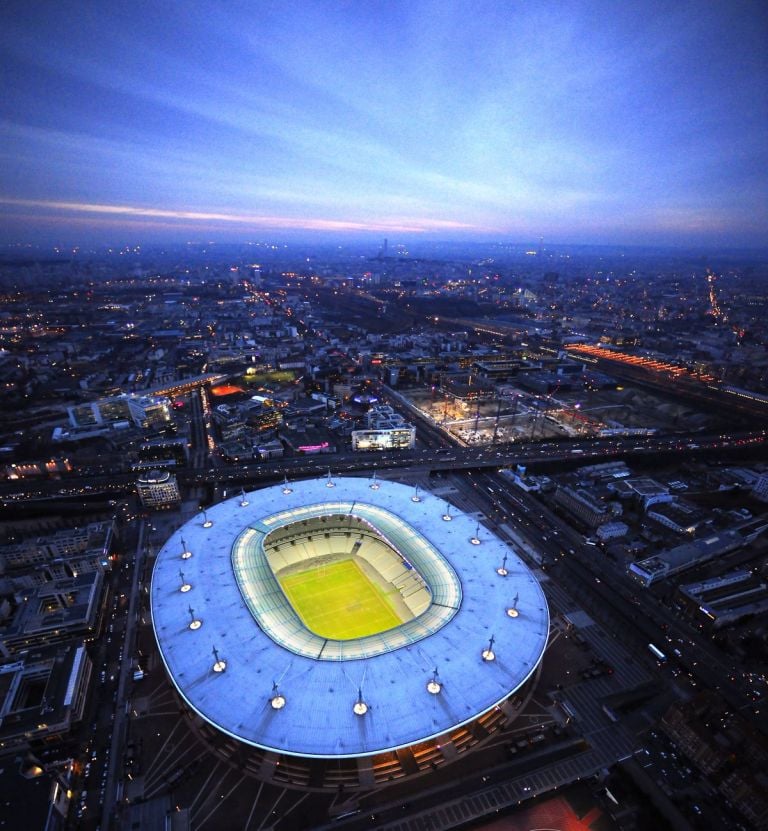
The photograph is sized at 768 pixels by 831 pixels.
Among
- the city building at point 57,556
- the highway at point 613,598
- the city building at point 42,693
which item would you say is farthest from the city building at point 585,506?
the city building at point 57,556

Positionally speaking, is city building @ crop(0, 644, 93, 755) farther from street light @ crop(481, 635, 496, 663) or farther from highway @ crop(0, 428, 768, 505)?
street light @ crop(481, 635, 496, 663)

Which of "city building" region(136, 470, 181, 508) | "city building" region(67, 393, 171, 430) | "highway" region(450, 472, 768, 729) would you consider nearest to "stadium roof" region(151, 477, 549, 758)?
"highway" region(450, 472, 768, 729)

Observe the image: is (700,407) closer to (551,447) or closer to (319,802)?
(551,447)

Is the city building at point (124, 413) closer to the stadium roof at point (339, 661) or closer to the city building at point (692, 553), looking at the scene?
the stadium roof at point (339, 661)

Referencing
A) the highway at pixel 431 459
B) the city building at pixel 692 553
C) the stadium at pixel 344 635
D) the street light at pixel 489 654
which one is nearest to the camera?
the stadium at pixel 344 635

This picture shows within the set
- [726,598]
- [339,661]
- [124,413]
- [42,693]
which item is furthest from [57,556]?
[726,598]

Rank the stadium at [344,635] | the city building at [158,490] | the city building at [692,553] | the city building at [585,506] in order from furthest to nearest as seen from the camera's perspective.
Answer: the city building at [158,490]
the city building at [585,506]
the city building at [692,553]
the stadium at [344,635]
